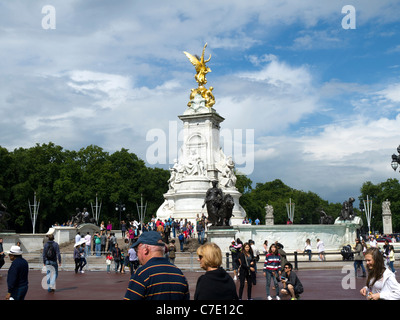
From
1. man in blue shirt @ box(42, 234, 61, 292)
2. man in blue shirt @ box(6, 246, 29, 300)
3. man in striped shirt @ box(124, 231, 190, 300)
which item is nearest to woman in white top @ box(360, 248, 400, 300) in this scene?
man in striped shirt @ box(124, 231, 190, 300)

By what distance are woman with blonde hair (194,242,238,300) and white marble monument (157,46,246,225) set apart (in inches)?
1674

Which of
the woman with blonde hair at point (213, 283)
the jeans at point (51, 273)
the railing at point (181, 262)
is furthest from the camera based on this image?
the railing at point (181, 262)

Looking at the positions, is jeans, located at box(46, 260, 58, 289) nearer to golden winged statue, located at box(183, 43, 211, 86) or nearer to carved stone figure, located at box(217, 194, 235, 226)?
carved stone figure, located at box(217, 194, 235, 226)

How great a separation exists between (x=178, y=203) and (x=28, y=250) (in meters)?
16.6

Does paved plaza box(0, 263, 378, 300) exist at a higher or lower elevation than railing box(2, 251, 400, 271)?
lower

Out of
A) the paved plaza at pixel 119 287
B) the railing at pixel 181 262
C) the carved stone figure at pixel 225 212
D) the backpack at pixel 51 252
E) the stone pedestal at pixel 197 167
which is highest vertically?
the stone pedestal at pixel 197 167

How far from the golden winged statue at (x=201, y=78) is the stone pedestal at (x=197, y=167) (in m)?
0.91

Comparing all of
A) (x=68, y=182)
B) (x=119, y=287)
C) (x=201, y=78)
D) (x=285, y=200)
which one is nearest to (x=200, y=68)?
(x=201, y=78)

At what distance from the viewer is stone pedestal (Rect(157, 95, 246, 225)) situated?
48.8 metres

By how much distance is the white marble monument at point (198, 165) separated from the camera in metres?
48.9

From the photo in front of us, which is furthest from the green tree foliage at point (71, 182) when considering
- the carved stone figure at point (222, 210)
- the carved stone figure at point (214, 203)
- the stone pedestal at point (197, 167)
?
the carved stone figure at point (222, 210)

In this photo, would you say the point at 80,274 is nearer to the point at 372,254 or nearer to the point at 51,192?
the point at 372,254

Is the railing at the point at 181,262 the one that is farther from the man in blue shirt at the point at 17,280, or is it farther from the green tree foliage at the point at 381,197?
the green tree foliage at the point at 381,197
